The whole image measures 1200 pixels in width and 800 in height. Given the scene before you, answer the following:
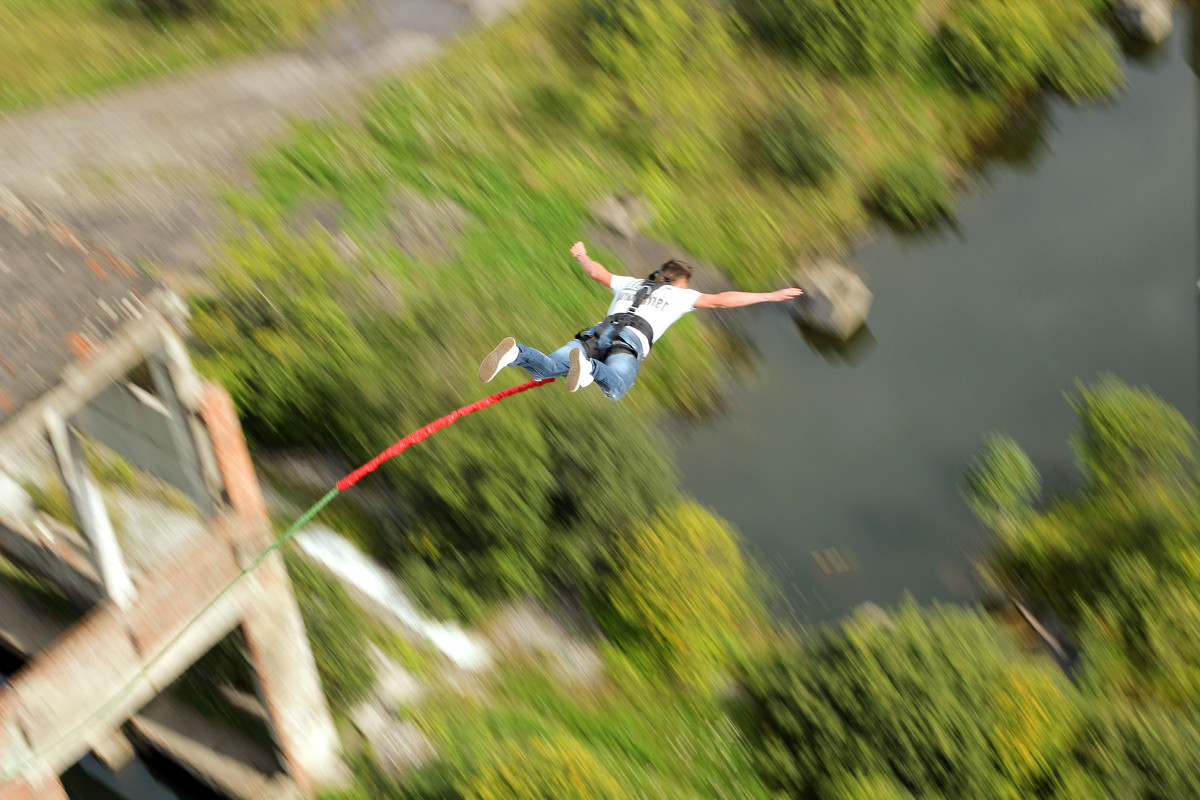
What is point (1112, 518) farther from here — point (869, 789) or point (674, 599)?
point (674, 599)

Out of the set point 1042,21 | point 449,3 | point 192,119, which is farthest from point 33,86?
point 1042,21

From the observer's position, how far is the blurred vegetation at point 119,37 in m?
15.6

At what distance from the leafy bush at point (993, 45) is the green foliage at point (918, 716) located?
11.6m

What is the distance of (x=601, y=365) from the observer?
→ 8711 millimetres

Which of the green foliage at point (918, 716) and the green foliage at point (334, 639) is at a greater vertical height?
the green foliage at point (334, 639)

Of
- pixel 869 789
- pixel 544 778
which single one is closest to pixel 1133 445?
pixel 869 789

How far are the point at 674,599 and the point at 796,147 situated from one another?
8312 millimetres

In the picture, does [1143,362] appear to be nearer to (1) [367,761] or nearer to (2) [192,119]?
(1) [367,761]

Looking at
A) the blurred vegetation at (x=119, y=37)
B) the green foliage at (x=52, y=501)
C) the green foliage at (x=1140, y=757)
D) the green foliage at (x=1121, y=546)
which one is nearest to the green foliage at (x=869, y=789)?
the green foliage at (x=1140, y=757)

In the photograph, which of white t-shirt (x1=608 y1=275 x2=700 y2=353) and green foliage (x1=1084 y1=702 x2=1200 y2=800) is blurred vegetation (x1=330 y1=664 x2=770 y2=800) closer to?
green foliage (x1=1084 y1=702 x2=1200 y2=800)

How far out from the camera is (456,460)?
1057 centimetres

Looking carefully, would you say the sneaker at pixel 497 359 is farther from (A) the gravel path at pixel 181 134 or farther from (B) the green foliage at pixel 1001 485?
(B) the green foliage at pixel 1001 485

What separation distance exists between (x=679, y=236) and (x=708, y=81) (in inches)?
145

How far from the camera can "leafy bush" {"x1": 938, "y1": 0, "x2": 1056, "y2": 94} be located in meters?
17.5
